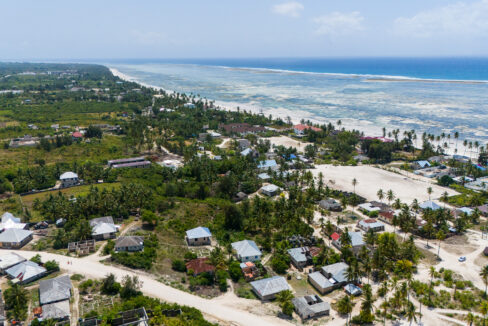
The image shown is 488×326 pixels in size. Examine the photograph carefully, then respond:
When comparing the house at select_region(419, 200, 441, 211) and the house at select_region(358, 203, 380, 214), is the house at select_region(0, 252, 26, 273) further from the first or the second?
the house at select_region(419, 200, 441, 211)

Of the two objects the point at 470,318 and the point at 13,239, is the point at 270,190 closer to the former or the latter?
the point at 470,318

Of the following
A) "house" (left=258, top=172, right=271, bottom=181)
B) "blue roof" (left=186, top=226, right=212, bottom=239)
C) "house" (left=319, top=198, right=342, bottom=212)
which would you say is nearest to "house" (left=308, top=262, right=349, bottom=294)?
"blue roof" (left=186, top=226, right=212, bottom=239)

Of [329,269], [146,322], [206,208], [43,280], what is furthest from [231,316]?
[206,208]

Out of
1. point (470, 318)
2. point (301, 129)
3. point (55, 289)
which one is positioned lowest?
point (55, 289)

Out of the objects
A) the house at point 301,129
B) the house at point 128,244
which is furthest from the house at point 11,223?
the house at point 301,129

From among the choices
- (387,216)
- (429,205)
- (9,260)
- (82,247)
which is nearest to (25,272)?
(9,260)

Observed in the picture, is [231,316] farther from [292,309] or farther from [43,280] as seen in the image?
[43,280]
